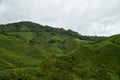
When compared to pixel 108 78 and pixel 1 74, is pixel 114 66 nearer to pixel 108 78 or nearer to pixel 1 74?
pixel 1 74

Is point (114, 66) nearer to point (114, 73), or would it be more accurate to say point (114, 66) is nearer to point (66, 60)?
point (114, 73)

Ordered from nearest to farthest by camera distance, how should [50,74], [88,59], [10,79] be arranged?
[50,74]
[10,79]
[88,59]

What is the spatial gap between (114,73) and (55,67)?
8444 centimetres

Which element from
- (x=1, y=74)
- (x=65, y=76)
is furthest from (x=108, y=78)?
(x=1, y=74)

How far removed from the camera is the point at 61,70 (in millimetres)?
86312

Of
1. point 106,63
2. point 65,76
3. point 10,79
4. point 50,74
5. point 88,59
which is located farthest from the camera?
point 88,59

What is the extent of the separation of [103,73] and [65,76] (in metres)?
12.8

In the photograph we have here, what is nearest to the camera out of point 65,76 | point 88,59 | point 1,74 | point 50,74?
point 65,76

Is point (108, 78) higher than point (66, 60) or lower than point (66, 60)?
lower

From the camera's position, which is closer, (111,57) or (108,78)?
(108,78)

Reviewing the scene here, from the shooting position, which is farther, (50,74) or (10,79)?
(10,79)

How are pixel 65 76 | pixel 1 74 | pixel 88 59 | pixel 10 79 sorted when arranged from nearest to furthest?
pixel 65 76, pixel 10 79, pixel 1 74, pixel 88 59

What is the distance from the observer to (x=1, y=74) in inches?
6521

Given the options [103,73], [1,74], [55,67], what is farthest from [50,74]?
[1,74]
